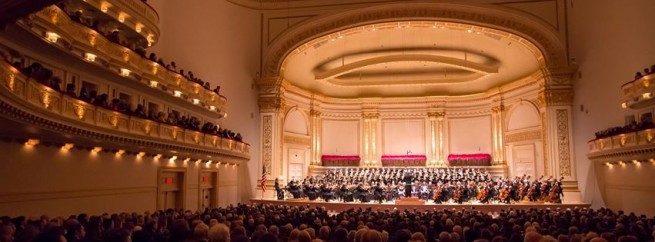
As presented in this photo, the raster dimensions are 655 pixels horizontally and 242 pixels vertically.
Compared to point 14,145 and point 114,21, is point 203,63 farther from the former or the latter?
point 14,145

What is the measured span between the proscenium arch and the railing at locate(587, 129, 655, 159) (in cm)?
506

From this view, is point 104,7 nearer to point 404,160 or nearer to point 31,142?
point 31,142

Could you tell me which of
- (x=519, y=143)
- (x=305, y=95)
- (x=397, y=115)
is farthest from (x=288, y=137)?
(x=519, y=143)

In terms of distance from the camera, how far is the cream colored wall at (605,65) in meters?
16.9

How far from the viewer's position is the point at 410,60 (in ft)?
84.9

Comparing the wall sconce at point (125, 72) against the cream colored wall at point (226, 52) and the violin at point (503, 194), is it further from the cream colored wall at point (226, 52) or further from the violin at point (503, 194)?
the violin at point (503, 194)

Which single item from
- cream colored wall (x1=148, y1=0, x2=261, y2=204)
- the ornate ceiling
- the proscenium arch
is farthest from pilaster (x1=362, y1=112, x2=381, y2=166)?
the proscenium arch

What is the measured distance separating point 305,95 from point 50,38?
20.1 meters

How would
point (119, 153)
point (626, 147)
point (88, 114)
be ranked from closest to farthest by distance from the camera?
point (88, 114) → point (119, 153) → point (626, 147)

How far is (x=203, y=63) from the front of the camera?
21.6m

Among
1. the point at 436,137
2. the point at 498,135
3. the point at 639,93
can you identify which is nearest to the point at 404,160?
the point at 436,137

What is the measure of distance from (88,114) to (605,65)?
18.7 meters

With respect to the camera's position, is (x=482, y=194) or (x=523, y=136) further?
(x=523, y=136)

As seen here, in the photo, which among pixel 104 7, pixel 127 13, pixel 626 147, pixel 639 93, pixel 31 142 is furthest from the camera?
pixel 626 147
